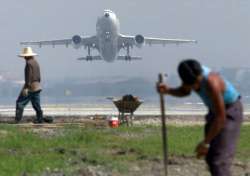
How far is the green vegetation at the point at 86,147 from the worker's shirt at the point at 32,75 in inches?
56.8

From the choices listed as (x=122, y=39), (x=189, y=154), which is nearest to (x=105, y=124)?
(x=189, y=154)

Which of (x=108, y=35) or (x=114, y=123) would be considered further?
(x=108, y=35)

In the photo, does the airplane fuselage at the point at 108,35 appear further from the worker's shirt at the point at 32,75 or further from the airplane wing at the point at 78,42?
the worker's shirt at the point at 32,75

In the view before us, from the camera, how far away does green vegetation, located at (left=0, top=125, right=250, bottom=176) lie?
13.0 metres

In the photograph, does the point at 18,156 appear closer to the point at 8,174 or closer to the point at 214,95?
the point at 8,174

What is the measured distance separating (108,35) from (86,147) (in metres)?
60.2

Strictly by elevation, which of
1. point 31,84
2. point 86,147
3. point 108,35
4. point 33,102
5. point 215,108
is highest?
point 108,35

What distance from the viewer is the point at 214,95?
26.7 ft

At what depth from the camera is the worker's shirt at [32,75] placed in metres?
21.1

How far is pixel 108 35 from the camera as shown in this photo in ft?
249

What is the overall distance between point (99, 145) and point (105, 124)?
5.35m

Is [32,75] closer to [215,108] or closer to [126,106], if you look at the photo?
[126,106]

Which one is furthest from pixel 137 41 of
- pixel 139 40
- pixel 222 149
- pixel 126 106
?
pixel 222 149

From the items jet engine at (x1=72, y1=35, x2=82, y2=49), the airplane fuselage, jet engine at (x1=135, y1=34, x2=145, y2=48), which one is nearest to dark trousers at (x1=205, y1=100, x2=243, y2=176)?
jet engine at (x1=135, y1=34, x2=145, y2=48)
